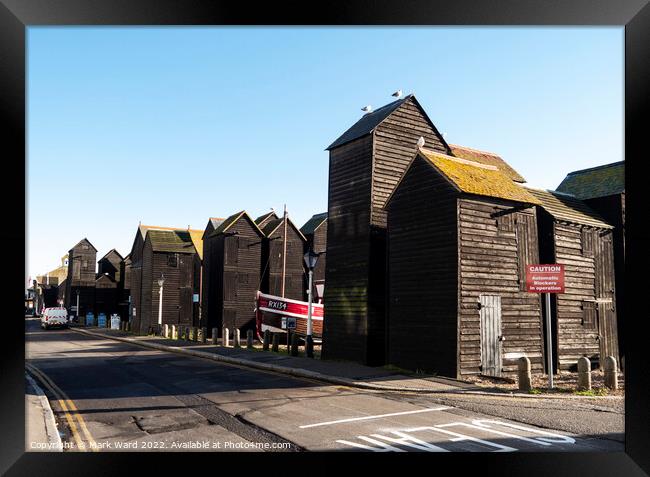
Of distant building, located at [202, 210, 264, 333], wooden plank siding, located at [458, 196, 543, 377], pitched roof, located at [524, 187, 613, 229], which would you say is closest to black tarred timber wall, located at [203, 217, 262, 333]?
distant building, located at [202, 210, 264, 333]

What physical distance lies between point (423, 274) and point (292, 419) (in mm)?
8499

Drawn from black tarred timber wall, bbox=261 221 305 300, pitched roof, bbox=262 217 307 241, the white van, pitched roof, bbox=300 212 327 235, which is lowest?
the white van

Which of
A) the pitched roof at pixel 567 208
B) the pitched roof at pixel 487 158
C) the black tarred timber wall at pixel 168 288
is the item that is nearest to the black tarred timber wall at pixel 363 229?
the pitched roof at pixel 487 158

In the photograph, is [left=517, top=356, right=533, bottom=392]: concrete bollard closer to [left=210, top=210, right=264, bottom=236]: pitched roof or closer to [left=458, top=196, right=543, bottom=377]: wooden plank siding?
[left=458, top=196, right=543, bottom=377]: wooden plank siding

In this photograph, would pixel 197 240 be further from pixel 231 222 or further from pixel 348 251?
pixel 348 251

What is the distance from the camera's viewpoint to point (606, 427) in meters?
9.82

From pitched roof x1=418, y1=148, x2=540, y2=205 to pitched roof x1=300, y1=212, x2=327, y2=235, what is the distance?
29589 mm

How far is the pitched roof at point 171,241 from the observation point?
45091 mm

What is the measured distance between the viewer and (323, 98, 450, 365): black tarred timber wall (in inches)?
764

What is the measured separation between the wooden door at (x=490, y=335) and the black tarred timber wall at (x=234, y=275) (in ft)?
83.4

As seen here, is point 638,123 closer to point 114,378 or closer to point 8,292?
point 8,292

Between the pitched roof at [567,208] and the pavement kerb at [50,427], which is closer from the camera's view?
the pavement kerb at [50,427]

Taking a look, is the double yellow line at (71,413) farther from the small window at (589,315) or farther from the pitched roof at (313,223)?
the pitched roof at (313,223)

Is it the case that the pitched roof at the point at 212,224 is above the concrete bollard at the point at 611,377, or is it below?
above
